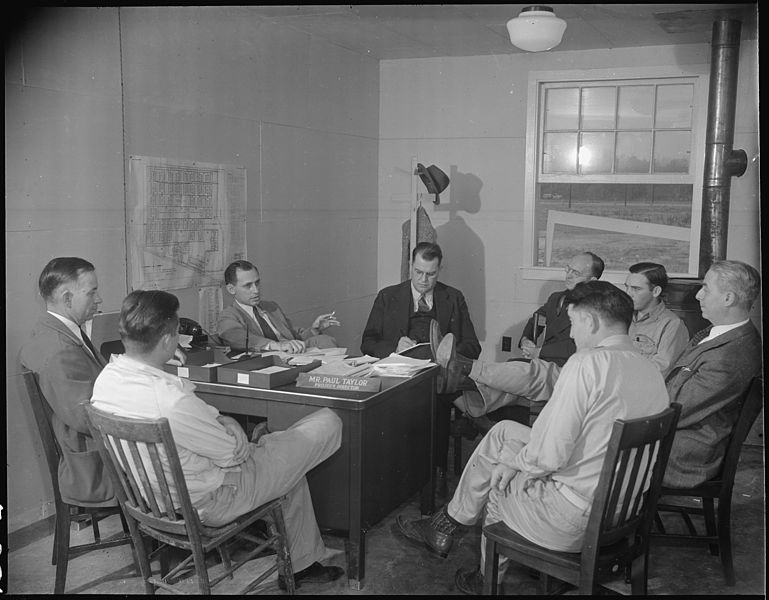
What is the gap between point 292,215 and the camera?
17.3ft

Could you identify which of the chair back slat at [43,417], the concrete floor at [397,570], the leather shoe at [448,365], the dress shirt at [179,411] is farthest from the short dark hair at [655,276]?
the chair back slat at [43,417]

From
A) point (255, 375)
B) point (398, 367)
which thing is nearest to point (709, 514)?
point (398, 367)

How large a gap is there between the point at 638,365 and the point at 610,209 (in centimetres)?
382

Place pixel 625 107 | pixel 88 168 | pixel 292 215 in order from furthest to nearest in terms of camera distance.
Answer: pixel 625 107
pixel 292 215
pixel 88 168

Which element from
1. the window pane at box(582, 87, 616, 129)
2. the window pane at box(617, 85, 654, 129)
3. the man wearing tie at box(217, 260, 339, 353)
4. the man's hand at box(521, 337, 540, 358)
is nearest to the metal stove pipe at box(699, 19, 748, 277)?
the window pane at box(617, 85, 654, 129)

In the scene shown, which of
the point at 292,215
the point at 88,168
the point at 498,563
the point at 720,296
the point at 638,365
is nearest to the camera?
the point at 638,365

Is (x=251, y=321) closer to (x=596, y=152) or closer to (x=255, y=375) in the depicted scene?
(x=255, y=375)

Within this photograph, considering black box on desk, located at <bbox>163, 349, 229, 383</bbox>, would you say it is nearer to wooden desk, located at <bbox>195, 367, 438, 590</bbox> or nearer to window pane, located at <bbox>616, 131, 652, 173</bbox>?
wooden desk, located at <bbox>195, 367, 438, 590</bbox>

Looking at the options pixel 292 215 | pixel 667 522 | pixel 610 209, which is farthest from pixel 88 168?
pixel 610 209

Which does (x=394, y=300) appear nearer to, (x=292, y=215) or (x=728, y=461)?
(x=292, y=215)

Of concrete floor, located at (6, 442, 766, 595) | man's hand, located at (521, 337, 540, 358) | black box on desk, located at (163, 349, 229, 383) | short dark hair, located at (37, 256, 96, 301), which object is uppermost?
short dark hair, located at (37, 256, 96, 301)

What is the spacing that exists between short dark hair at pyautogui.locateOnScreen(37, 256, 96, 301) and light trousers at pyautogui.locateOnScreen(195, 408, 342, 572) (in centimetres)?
101

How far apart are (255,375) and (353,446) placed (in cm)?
50

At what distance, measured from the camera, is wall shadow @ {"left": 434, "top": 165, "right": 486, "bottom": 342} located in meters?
6.38
